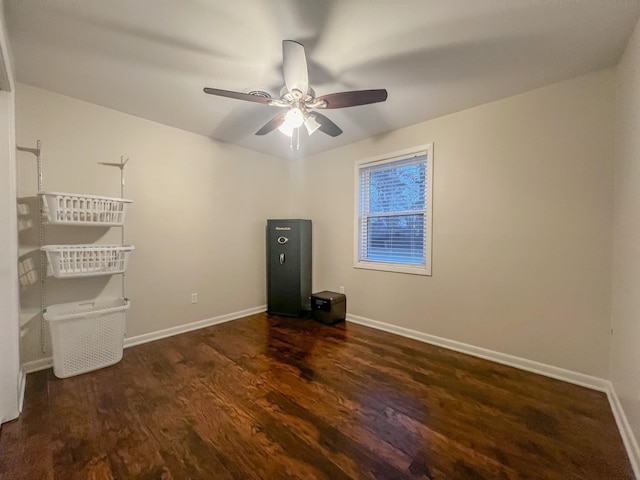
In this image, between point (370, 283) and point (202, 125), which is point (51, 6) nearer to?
point (202, 125)

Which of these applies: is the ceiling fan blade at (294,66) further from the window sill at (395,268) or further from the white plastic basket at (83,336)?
the white plastic basket at (83,336)

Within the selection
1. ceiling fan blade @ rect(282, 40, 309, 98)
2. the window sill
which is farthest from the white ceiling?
the window sill

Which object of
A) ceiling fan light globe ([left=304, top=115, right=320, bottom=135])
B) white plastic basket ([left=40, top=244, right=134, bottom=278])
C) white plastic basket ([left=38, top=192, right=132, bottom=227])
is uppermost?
ceiling fan light globe ([left=304, top=115, right=320, bottom=135])

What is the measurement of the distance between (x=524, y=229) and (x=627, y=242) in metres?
0.68

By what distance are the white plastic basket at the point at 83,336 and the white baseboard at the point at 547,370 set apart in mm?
2631

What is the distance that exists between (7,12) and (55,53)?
354 millimetres

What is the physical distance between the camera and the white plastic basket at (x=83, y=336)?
2078mm

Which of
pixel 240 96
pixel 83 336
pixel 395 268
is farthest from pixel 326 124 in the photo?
pixel 83 336

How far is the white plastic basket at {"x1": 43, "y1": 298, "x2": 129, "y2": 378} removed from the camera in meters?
2.08

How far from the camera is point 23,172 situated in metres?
2.16

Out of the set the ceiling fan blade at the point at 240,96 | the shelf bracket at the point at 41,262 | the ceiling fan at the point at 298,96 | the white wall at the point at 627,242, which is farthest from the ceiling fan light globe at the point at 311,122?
the shelf bracket at the point at 41,262

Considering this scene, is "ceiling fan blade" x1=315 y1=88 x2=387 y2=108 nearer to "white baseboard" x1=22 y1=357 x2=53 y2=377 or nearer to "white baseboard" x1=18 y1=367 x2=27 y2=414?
"white baseboard" x1=18 y1=367 x2=27 y2=414

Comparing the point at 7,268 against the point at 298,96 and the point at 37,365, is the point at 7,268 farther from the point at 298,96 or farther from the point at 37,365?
the point at 298,96

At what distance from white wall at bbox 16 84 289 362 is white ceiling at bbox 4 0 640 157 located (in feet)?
1.07
